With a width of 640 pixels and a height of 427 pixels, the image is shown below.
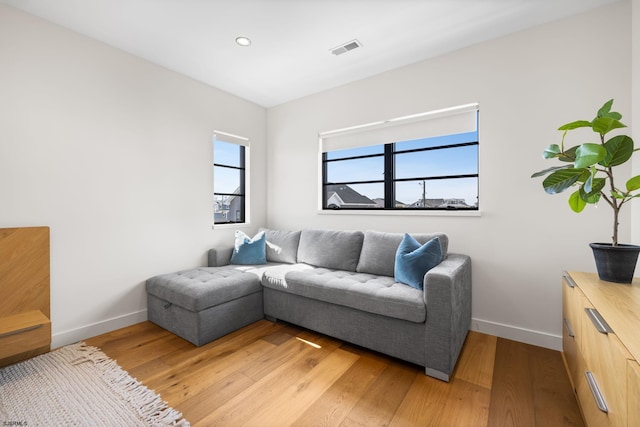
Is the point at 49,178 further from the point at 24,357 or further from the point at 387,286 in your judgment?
the point at 387,286

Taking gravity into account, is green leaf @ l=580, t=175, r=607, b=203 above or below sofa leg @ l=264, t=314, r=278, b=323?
above

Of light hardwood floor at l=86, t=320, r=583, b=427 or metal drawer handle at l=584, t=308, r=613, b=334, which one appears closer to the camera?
metal drawer handle at l=584, t=308, r=613, b=334

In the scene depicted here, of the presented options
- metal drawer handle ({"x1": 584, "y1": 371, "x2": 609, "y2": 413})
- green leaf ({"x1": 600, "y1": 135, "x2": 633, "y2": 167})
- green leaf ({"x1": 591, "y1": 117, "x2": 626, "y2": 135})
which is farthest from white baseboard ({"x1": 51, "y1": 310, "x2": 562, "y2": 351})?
green leaf ({"x1": 591, "y1": 117, "x2": 626, "y2": 135})

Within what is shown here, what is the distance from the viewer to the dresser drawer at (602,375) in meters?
0.95

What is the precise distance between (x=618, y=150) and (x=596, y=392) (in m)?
1.18

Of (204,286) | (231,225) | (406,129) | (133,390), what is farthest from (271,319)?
(406,129)

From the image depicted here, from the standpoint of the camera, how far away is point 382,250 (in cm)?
269

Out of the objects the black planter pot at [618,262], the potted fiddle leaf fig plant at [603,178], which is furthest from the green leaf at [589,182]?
the black planter pot at [618,262]

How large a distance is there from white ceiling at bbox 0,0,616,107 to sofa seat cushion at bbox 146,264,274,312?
2194mm

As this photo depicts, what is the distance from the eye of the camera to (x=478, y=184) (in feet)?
8.47

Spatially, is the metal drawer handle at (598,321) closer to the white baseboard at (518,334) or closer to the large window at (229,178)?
the white baseboard at (518,334)

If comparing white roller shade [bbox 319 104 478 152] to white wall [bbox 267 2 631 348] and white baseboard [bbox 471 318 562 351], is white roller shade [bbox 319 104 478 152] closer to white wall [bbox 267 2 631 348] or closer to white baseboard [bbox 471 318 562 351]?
white wall [bbox 267 2 631 348]

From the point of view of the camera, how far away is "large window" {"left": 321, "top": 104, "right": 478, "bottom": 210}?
A: 2.73 metres

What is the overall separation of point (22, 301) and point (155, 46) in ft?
7.85
